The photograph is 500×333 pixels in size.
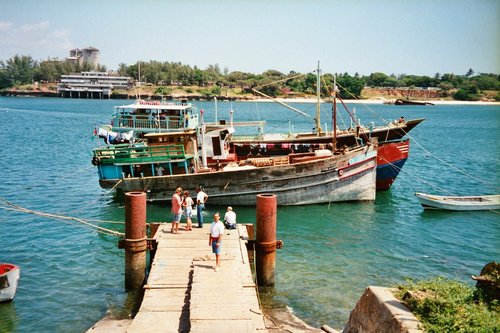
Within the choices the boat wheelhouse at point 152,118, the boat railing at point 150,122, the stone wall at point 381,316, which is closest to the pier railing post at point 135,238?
the stone wall at point 381,316

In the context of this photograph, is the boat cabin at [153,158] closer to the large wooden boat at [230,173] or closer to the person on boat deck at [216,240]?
the large wooden boat at [230,173]

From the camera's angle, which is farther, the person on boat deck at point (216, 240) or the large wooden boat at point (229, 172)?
the large wooden boat at point (229, 172)

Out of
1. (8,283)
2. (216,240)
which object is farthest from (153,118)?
(216,240)

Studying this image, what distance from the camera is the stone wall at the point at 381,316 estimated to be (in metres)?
8.73

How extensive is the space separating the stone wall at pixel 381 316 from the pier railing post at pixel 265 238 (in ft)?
14.6

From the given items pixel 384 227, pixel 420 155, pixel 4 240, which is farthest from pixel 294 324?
pixel 420 155

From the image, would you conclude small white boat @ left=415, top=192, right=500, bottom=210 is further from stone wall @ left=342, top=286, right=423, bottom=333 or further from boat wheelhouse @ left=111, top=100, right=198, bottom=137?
stone wall @ left=342, top=286, right=423, bottom=333

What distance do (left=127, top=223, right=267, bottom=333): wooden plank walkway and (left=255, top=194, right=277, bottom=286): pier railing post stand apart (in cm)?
64

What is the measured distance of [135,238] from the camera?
1466 centimetres

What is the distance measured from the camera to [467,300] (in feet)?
31.2

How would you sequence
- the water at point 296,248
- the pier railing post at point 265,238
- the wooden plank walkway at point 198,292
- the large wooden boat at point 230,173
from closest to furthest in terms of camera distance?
the wooden plank walkway at point 198,292 → the pier railing post at point 265,238 → the water at point 296,248 → the large wooden boat at point 230,173

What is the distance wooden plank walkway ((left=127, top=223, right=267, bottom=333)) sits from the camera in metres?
10.3

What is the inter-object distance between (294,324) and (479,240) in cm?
1404

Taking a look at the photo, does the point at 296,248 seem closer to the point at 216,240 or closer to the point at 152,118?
the point at 216,240
